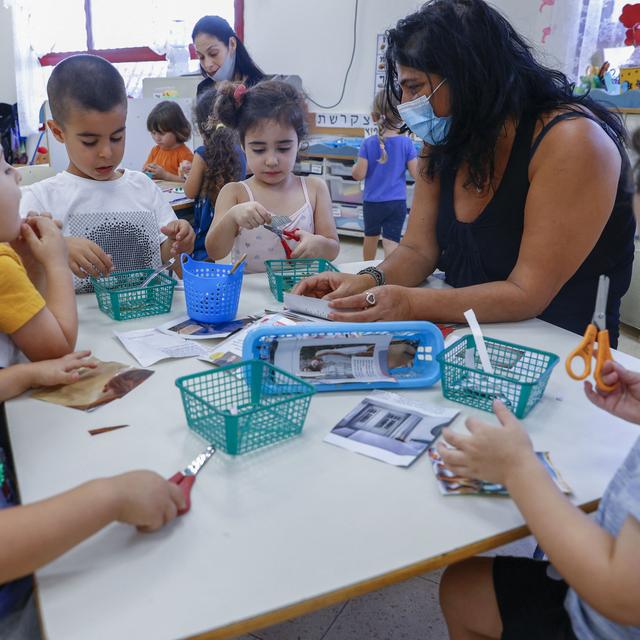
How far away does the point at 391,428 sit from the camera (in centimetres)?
90

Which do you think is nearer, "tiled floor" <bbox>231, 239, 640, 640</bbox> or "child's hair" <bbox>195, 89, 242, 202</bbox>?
"tiled floor" <bbox>231, 239, 640, 640</bbox>

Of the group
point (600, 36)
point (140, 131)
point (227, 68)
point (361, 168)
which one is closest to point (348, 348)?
point (227, 68)

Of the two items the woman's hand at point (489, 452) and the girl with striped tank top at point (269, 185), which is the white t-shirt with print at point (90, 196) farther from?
the woman's hand at point (489, 452)

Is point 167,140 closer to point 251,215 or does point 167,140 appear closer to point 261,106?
point 261,106

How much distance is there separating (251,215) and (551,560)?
123 centimetres

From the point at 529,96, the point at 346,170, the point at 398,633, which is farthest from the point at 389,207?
the point at 398,633

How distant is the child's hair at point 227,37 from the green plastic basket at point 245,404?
8.53 ft

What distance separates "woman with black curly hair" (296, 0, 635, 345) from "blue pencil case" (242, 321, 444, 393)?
0.62ft

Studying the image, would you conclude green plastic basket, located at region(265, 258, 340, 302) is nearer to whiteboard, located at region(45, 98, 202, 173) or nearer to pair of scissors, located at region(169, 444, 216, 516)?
pair of scissors, located at region(169, 444, 216, 516)

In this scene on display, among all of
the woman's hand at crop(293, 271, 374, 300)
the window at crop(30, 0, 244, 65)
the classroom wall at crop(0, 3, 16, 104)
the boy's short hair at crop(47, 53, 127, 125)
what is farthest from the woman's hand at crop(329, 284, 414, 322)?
the classroom wall at crop(0, 3, 16, 104)

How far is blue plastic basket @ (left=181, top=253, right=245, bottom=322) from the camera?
128cm

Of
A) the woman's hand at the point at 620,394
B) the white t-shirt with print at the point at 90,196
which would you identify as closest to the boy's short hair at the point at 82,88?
the white t-shirt with print at the point at 90,196

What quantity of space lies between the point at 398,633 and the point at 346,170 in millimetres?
3999

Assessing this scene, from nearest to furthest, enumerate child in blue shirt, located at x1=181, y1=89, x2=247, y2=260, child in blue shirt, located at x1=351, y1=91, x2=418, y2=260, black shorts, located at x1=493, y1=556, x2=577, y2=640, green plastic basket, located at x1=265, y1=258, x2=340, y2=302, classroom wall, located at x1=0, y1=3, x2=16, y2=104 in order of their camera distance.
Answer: black shorts, located at x1=493, y1=556, x2=577, y2=640 < green plastic basket, located at x1=265, y1=258, x2=340, y2=302 < child in blue shirt, located at x1=181, y1=89, x2=247, y2=260 < child in blue shirt, located at x1=351, y1=91, x2=418, y2=260 < classroom wall, located at x1=0, y1=3, x2=16, y2=104
